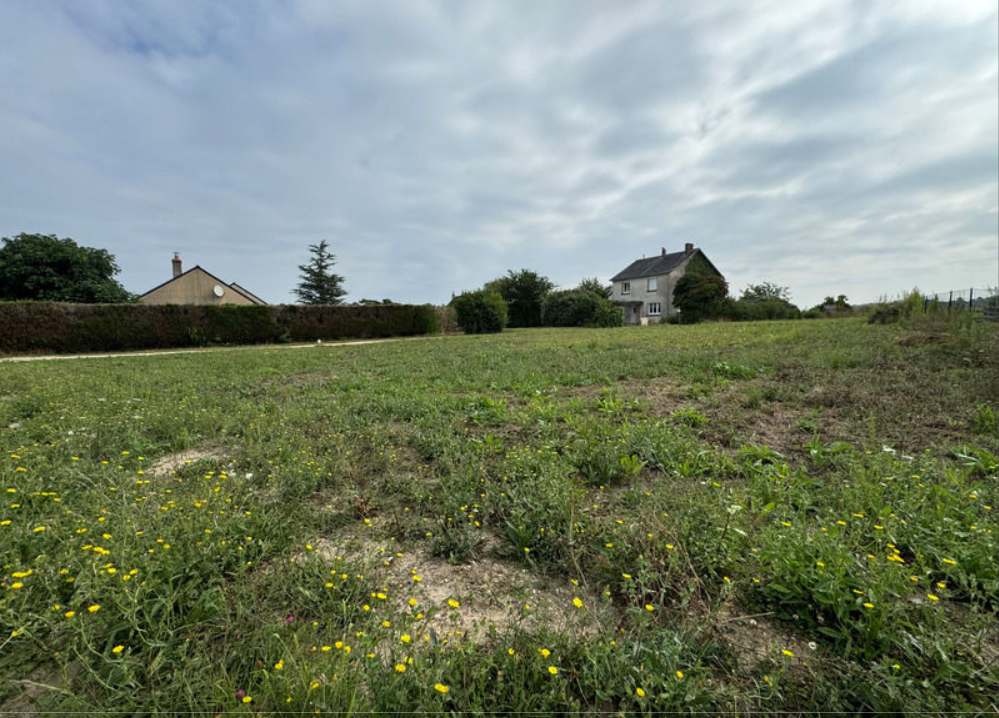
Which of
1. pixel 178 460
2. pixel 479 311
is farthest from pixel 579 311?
pixel 178 460

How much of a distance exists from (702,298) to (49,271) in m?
46.2

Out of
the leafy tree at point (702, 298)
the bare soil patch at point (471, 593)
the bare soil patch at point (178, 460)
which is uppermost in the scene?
the leafy tree at point (702, 298)

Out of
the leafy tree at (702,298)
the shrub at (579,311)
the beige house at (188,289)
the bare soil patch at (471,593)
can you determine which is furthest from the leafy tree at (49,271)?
the leafy tree at (702,298)

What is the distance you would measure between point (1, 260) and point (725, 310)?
165 feet

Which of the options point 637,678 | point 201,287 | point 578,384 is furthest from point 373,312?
point 637,678

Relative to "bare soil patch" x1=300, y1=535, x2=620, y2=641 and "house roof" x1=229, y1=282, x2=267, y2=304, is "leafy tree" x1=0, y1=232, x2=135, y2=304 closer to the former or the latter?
"house roof" x1=229, y1=282, x2=267, y2=304

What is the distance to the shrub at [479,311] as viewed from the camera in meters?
26.9

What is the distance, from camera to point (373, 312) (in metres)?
23.9

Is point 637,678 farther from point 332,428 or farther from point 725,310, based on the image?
point 725,310

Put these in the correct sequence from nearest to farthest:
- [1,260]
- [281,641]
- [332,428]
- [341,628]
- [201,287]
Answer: [281,641]
[341,628]
[332,428]
[1,260]
[201,287]

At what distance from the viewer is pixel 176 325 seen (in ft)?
59.1

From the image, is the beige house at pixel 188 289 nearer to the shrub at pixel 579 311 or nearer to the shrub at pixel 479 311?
the shrub at pixel 479 311

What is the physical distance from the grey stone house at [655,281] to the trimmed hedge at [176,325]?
26510 mm

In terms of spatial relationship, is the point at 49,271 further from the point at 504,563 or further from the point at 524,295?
the point at 504,563
